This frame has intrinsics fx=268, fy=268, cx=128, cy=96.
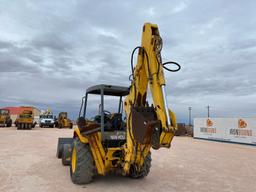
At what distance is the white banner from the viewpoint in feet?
61.8

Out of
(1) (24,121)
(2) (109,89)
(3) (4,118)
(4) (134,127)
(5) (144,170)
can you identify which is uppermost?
(3) (4,118)

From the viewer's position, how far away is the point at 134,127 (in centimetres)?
530

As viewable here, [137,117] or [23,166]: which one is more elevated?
[137,117]

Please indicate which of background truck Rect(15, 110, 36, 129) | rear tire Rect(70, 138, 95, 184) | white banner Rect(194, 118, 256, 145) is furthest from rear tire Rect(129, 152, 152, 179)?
background truck Rect(15, 110, 36, 129)

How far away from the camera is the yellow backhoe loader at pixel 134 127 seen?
4.74 meters

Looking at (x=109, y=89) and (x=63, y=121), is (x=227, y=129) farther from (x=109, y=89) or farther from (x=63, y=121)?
(x=63, y=121)

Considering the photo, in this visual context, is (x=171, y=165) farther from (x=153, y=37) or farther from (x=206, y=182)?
(x=153, y=37)

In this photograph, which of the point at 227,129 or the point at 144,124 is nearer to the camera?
the point at 144,124

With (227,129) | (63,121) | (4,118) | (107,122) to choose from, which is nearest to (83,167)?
(107,122)

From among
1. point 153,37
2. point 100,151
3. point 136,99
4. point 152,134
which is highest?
point 153,37

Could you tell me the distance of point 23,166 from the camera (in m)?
8.57

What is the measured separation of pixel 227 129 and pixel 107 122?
1618 cm

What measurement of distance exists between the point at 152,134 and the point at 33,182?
360 cm

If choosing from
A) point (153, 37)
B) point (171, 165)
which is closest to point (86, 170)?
point (153, 37)
